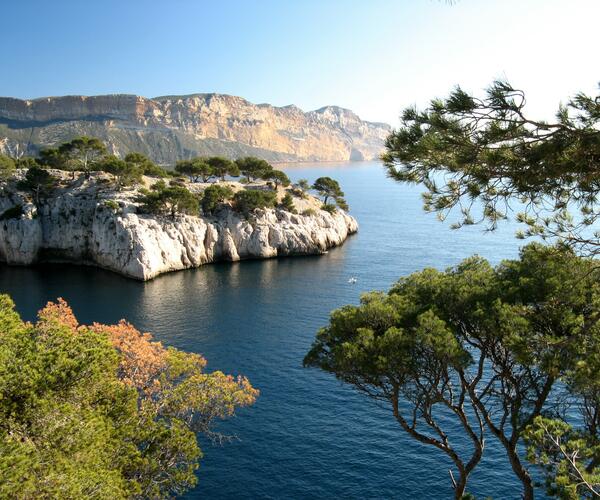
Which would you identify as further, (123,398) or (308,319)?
(308,319)

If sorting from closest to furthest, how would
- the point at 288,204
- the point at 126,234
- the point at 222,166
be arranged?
the point at 126,234, the point at 288,204, the point at 222,166

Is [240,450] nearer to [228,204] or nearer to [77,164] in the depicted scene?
[228,204]

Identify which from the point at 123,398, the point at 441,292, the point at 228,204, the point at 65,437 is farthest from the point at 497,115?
the point at 228,204

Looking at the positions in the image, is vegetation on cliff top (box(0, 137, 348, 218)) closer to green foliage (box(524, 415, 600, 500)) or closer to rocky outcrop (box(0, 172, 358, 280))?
rocky outcrop (box(0, 172, 358, 280))

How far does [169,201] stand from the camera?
71.8 metres

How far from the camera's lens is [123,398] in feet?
52.4

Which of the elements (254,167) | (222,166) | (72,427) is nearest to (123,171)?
(222,166)

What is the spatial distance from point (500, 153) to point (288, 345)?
1324 inches

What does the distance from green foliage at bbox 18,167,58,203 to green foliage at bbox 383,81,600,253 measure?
77.4 meters

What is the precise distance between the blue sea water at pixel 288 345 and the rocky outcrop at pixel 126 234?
2726 mm

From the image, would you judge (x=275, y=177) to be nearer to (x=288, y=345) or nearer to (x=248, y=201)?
(x=248, y=201)

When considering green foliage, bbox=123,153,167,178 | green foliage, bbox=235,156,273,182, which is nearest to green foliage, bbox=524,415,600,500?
green foliage, bbox=123,153,167,178

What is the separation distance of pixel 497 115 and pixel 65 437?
43.4 ft

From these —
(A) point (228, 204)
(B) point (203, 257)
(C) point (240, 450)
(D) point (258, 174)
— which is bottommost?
(C) point (240, 450)
